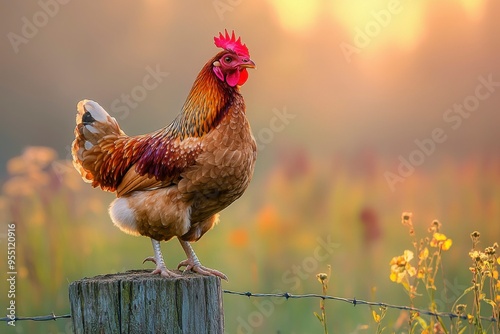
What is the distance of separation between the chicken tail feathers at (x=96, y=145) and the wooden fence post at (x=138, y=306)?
2.34 ft

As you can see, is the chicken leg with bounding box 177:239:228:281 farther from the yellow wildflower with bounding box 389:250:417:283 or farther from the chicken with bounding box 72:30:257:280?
the yellow wildflower with bounding box 389:250:417:283

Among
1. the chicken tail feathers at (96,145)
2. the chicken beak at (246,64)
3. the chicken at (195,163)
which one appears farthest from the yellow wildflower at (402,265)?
the chicken tail feathers at (96,145)

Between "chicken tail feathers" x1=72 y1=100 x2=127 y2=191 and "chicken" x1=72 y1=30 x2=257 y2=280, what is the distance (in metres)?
0.10

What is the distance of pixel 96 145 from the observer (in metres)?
2.55

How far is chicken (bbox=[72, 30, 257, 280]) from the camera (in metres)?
2.22

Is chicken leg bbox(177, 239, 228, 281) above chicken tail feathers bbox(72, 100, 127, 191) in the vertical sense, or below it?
below

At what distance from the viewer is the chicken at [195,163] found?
7.29 ft

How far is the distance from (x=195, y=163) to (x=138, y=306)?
60 centimetres

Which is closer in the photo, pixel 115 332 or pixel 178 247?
pixel 115 332

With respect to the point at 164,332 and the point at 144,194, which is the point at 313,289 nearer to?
the point at 144,194

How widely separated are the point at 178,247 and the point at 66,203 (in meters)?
0.67

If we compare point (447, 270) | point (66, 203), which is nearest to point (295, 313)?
point (447, 270)

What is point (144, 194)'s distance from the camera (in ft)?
7.61

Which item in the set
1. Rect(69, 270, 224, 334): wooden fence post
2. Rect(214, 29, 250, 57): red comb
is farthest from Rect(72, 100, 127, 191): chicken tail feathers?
Rect(69, 270, 224, 334): wooden fence post
